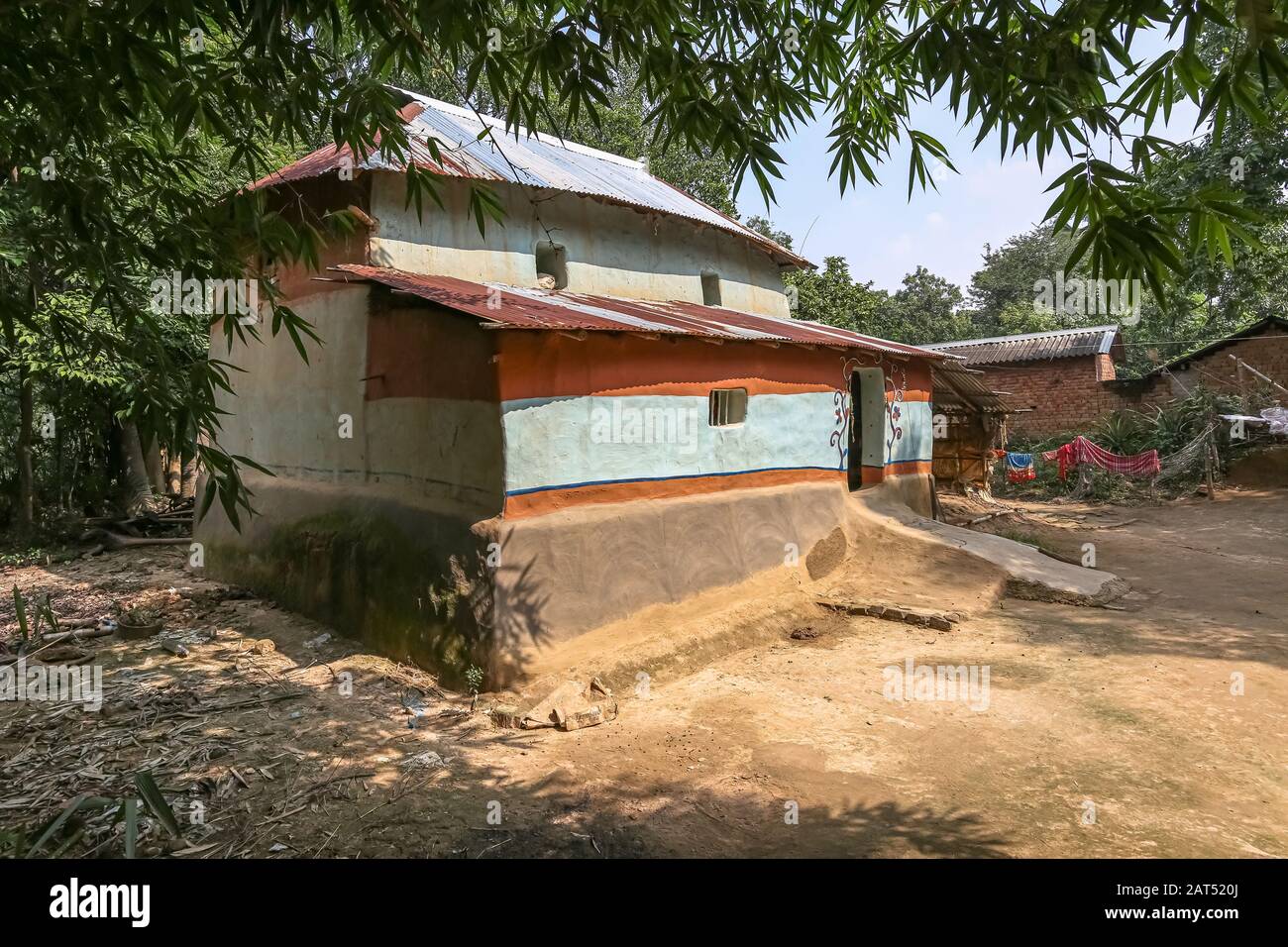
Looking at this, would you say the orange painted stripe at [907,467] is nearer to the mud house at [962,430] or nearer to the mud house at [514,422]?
the mud house at [514,422]

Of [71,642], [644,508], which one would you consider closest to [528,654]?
[644,508]

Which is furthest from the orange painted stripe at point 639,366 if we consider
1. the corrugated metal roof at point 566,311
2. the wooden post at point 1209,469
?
the wooden post at point 1209,469

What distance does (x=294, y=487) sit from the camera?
364 inches

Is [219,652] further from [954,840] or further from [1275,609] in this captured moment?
[1275,609]

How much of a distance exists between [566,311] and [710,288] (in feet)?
19.7

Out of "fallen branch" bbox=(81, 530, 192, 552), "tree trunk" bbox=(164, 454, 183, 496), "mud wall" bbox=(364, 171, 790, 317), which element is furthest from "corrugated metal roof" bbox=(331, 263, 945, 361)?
"tree trunk" bbox=(164, 454, 183, 496)

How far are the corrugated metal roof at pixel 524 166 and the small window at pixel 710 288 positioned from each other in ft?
2.67

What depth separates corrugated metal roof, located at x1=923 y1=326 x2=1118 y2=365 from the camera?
22.2 meters

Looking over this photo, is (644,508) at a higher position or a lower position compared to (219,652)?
higher

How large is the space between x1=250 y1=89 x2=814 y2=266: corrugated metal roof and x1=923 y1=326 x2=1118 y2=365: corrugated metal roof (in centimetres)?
1237

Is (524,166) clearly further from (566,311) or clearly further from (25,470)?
(25,470)

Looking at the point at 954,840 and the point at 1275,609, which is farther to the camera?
the point at 1275,609

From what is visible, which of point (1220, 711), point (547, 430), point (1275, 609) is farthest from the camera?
point (1275, 609)
